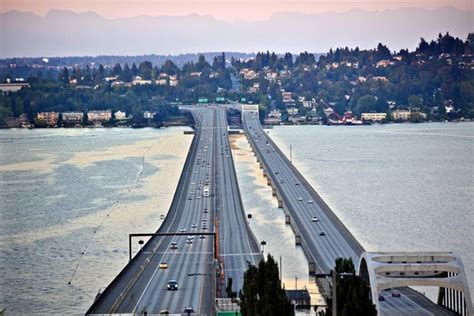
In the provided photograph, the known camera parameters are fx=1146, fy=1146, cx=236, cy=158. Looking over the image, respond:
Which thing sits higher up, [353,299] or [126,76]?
[353,299]

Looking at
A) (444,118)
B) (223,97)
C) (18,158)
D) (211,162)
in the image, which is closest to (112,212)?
(211,162)

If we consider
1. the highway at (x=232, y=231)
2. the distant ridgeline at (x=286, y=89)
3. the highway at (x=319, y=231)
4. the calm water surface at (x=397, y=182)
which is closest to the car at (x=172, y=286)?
the highway at (x=232, y=231)

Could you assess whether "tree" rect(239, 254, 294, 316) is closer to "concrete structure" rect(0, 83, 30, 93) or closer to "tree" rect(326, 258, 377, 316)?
"tree" rect(326, 258, 377, 316)

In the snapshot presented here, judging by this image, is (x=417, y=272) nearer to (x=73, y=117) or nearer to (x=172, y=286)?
(x=172, y=286)

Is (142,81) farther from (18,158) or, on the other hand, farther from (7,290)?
(7,290)

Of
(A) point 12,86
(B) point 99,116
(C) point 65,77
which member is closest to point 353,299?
(B) point 99,116
